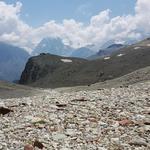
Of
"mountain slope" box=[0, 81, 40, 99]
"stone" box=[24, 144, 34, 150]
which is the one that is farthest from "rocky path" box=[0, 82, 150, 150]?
"mountain slope" box=[0, 81, 40, 99]

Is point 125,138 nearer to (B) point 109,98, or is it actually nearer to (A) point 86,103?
(A) point 86,103

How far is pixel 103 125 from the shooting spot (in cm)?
1767

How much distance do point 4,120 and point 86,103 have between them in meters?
6.40

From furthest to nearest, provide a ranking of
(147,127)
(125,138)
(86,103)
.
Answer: (86,103) → (147,127) → (125,138)

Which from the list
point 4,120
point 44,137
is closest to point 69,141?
point 44,137

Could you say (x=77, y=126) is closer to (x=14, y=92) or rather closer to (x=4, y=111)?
(x=4, y=111)

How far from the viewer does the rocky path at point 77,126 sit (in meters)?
14.9

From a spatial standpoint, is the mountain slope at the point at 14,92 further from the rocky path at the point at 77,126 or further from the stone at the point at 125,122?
the stone at the point at 125,122

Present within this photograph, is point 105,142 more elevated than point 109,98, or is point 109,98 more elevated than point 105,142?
point 109,98

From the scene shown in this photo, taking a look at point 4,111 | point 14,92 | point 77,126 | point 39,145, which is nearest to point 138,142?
point 77,126

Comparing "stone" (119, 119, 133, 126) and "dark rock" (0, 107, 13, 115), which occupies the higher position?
"dark rock" (0, 107, 13, 115)

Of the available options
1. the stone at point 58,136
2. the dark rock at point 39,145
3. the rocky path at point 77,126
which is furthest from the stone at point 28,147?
the stone at point 58,136

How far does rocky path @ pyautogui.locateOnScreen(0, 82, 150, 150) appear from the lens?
586 inches

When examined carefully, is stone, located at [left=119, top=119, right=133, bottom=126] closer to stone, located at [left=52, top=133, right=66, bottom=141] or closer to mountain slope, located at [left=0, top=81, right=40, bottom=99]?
stone, located at [left=52, top=133, right=66, bottom=141]
